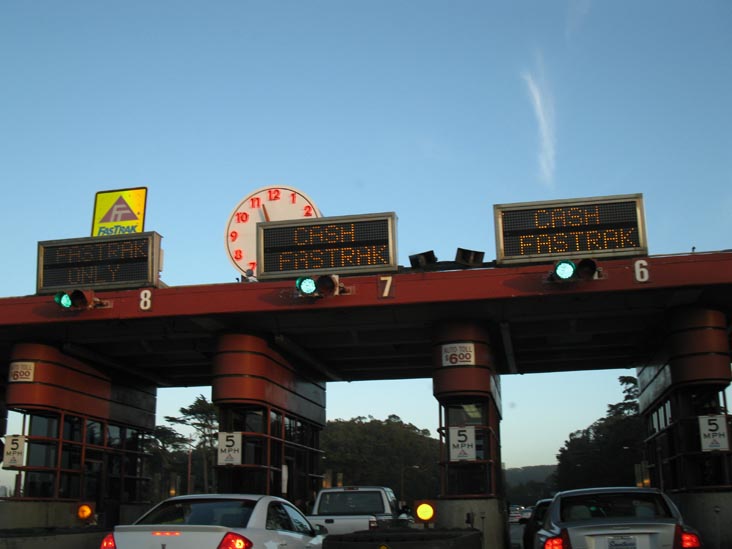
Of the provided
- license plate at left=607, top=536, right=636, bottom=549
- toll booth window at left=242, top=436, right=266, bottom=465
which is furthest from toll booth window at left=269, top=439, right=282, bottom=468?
license plate at left=607, top=536, right=636, bottom=549

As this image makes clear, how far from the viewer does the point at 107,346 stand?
22062mm

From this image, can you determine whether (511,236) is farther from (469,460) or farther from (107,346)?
(107,346)

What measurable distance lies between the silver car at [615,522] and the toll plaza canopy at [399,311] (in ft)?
22.1

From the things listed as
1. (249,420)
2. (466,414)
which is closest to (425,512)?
(466,414)

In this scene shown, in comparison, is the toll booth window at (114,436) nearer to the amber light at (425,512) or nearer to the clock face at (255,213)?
the clock face at (255,213)

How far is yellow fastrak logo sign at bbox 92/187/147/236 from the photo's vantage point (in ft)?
76.9

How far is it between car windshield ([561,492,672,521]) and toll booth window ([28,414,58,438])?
576 inches

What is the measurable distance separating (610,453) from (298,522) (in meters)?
88.1

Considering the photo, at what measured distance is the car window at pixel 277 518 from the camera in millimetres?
10203

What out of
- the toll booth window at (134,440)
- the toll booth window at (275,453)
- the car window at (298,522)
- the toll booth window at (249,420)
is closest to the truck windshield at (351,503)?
the toll booth window at (249,420)

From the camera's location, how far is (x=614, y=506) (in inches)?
406

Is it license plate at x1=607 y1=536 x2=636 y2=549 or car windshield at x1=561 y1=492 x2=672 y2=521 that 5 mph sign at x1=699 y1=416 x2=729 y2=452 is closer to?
car windshield at x1=561 y1=492 x2=672 y2=521

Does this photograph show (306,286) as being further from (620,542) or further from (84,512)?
(620,542)

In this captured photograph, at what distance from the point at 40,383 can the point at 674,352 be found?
1446 centimetres
